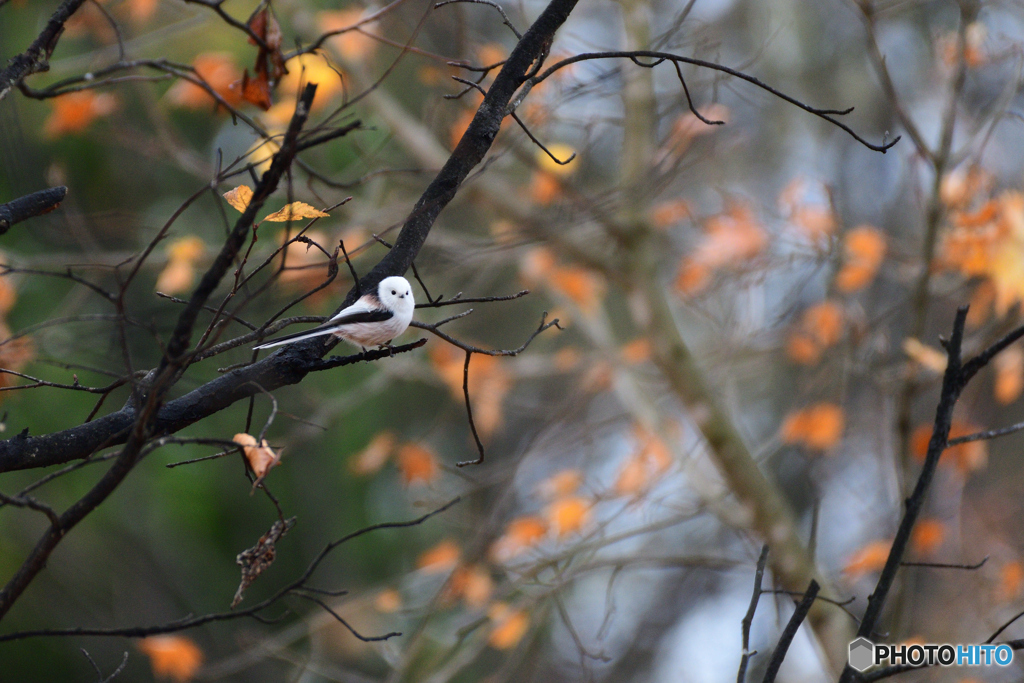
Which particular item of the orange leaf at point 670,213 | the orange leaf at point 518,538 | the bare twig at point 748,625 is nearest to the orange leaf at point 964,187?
the orange leaf at point 670,213

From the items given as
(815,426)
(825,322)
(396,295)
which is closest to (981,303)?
(815,426)

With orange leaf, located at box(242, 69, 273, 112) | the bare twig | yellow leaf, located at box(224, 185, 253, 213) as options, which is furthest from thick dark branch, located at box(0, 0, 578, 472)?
the bare twig

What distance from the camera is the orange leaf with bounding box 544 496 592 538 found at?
11.8ft

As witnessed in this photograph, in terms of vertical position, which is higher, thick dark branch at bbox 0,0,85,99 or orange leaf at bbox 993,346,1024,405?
orange leaf at bbox 993,346,1024,405

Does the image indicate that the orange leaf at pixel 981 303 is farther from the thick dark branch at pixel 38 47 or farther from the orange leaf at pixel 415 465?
the thick dark branch at pixel 38 47

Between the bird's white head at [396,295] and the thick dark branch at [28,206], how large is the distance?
67 centimetres

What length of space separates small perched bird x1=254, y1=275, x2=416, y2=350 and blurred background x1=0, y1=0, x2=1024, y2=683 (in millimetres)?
236

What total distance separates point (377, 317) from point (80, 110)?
3738 mm

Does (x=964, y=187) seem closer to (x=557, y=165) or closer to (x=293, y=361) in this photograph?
(x=557, y=165)

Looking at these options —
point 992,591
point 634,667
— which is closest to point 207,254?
point 992,591

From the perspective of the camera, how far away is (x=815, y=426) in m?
3.78

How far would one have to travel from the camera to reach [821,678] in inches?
142

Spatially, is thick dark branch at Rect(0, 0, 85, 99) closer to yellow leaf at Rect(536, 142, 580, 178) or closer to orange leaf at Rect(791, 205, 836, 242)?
yellow leaf at Rect(536, 142, 580, 178)

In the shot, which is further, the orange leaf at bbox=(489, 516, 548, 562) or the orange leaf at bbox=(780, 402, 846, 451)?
the orange leaf at bbox=(489, 516, 548, 562)
